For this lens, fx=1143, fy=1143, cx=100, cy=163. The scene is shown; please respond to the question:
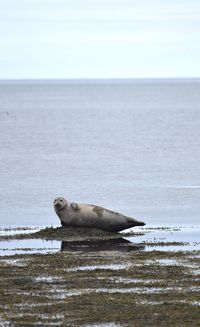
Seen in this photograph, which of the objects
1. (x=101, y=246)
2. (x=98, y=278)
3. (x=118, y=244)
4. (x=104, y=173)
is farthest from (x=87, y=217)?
(x=104, y=173)

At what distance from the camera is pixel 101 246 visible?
31062mm

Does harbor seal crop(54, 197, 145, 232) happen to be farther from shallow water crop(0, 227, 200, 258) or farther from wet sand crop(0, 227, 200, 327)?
shallow water crop(0, 227, 200, 258)

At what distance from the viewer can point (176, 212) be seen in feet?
140

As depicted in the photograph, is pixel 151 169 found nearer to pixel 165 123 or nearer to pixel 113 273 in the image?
pixel 113 273

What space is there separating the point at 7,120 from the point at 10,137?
4618 cm

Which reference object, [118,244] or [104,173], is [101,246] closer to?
[118,244]

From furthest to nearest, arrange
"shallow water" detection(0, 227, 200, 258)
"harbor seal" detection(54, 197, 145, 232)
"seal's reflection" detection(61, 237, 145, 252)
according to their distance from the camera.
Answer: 1. "harbor seal" detection(54, 197, 145, 232)
2. "seal's reflection" detection(61, 237, 145, 252)
3. "shallow water" detection(0, 227, 200, 258)

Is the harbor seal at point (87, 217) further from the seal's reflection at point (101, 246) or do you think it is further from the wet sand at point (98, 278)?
the seal's reflection at point (101, 246)

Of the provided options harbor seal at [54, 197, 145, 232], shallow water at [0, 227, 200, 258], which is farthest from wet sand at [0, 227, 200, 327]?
harbor seal at [54, 197, 145, 232]

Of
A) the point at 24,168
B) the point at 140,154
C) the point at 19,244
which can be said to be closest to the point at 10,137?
the point at 140,154

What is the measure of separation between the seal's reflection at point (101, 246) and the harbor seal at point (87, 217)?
1365 millimetres

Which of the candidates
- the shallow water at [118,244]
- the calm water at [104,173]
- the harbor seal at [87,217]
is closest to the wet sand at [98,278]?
the shallow water at [118,244]

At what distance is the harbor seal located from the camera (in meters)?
33.8

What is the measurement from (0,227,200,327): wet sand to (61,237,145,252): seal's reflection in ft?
0.09
